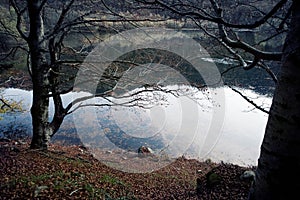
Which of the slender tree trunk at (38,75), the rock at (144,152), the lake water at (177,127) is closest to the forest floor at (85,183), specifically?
the slender tree trunk at (38,75)

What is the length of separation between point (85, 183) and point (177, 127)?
9.19 meters

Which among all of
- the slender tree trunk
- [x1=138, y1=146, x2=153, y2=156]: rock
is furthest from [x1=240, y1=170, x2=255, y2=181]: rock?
[x1=138, y1=146, x2=153, y2=156]: rock

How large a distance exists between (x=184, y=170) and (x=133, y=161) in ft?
6.40

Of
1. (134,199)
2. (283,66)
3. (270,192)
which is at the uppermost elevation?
(283,66)

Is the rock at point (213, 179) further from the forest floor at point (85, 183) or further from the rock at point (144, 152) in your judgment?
the rock at point (144, 152)

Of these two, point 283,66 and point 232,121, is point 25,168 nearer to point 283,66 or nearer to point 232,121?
point 283,66

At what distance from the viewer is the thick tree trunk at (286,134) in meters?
0.93

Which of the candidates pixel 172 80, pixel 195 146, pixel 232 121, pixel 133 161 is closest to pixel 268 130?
pixel 172 80

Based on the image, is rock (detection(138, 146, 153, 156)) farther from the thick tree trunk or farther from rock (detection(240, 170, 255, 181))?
the thick tree trunk

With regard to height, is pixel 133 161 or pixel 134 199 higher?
pixel 134 199

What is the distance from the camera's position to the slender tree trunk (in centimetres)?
502

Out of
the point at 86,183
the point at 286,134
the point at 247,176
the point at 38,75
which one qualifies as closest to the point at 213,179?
the point at 247,176

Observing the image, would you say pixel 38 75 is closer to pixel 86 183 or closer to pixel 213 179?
pixel 86 183

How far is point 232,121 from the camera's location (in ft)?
43.1
